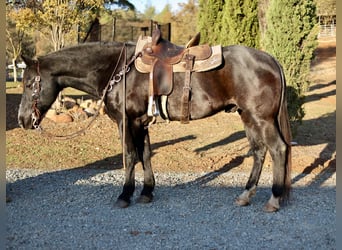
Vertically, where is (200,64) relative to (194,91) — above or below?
above

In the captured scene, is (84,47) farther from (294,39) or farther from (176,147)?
(294,39)

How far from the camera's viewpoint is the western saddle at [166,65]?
4562 millimetres

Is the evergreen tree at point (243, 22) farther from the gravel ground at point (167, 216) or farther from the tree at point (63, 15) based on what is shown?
the gravel ground at point (167, 216)

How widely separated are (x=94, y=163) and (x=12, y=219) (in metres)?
2.84

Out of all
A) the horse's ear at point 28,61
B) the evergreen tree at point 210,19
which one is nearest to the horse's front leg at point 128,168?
the horse's ear at point 28,61

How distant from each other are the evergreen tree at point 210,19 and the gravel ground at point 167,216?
22.1 ft

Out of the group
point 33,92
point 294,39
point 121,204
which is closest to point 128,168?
point 121,204

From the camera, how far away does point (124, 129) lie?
15.1ft

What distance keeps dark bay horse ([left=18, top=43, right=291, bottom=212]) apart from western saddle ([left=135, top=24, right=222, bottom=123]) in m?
0.08

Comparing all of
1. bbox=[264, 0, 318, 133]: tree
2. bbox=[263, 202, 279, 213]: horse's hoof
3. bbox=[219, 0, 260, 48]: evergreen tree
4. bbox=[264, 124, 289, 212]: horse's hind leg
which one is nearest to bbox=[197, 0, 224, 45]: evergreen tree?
bbox=[219, 0, 260, 48]: evergreen tree

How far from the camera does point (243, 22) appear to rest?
10078mm

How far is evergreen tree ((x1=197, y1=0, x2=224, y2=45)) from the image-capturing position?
1188 centimetres

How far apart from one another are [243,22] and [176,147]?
153 inches

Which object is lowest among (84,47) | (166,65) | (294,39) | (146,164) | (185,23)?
(146,164)
